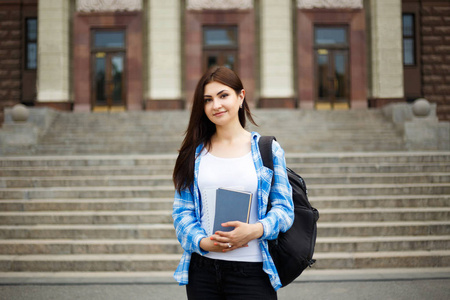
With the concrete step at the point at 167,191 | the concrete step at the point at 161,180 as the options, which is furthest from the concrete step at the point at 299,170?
the concrete step at the point at 167,191

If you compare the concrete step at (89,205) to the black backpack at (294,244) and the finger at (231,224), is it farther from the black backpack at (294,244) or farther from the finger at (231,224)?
the finger at (231,224)

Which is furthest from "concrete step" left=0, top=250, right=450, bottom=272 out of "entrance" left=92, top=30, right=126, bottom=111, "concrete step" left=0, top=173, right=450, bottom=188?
"entrance" left=92, top=30, right=126, bottom=111

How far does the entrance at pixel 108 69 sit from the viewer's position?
1977 centimetres

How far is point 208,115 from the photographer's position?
232cm

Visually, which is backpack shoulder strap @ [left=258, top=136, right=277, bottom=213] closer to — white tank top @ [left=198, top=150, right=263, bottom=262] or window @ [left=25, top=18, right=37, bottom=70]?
white tank top @ [left=198, top=150, right=263, bottom=262]

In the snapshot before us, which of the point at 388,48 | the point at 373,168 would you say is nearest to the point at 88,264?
the point at 373,168

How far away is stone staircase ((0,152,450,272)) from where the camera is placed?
620 cm

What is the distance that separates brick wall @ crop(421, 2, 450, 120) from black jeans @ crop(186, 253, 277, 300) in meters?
21.0

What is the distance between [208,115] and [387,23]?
764 inches

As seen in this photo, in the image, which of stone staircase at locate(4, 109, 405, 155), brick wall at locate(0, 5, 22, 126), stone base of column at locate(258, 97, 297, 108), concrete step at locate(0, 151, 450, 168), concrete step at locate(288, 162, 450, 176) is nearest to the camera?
concrete step at locate(288, 162, 450, 176)

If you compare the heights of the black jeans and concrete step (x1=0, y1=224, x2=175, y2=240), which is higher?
the black jeans

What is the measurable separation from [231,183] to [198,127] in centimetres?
42

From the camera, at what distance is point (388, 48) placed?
19.3m

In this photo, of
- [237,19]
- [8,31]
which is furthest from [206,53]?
[8,31]
